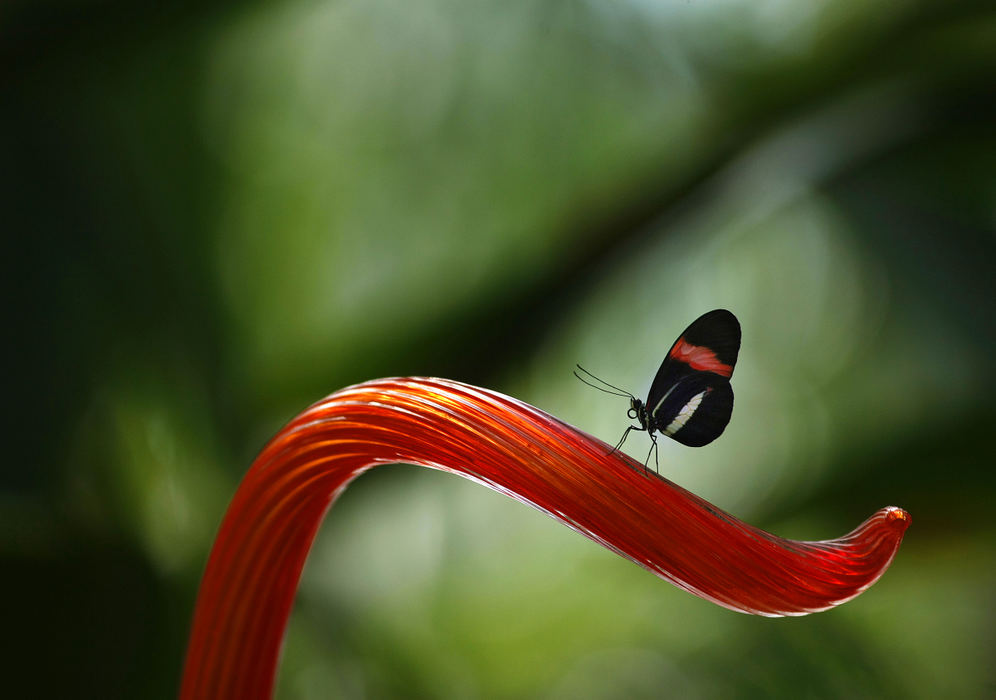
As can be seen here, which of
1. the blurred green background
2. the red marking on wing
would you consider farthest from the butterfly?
the blurred green background

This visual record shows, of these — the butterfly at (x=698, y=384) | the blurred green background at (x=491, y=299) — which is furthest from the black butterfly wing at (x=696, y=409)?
the blurred green background at (x=491, y=299)

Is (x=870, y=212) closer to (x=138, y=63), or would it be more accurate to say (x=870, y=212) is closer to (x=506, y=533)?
(x=506, y=533)

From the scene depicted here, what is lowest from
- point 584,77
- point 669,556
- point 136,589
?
point 136,589

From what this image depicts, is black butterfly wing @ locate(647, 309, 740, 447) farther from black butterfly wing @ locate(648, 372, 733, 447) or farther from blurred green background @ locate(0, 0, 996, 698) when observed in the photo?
blurred green background @ locate(0, 0, 996, 698)

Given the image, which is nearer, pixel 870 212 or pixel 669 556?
pixel 669 556

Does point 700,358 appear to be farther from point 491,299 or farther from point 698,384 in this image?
point 491,299

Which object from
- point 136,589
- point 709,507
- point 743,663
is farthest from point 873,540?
point 136,589

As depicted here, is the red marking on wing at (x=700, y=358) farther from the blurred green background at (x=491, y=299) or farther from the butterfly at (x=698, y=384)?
the blurred green background at (x=491, y=299)

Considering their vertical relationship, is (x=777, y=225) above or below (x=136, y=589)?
above
